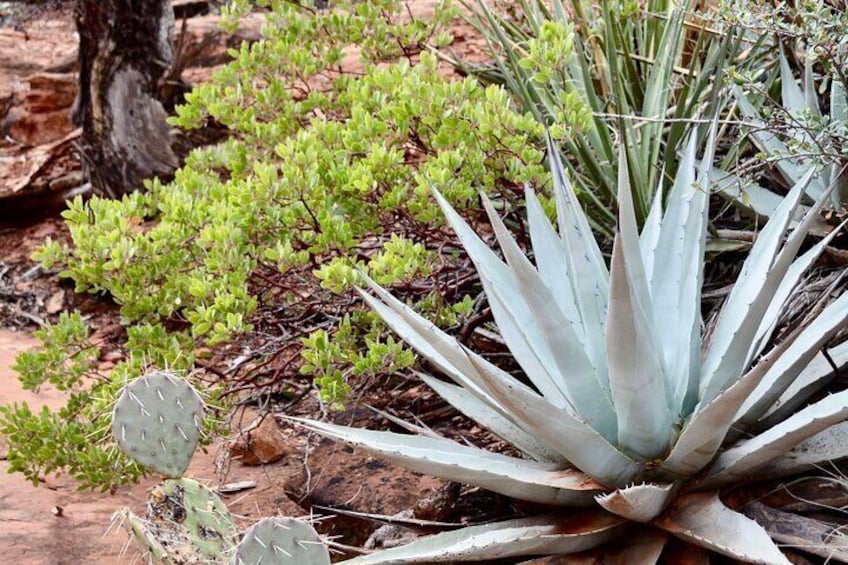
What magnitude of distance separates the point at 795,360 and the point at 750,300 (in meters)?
0.21

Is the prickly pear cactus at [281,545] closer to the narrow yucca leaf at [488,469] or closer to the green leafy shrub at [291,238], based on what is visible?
the narrow yucca leaf at [488,469]

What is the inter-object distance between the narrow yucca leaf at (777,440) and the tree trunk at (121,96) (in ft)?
16.5

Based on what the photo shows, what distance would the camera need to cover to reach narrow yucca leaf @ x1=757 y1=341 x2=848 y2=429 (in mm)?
2359

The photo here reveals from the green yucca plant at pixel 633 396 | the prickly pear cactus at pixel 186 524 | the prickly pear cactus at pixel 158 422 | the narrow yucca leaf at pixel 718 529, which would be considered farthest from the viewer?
the prickly pear cactus at pixel 158 422

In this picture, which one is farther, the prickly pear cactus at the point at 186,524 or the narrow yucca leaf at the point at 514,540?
the prickly pear cactus at the point at 186,524

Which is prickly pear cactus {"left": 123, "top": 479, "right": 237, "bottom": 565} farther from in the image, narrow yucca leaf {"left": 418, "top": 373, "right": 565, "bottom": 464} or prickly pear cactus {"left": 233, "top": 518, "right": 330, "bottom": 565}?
narrow yucca leaf {"left": 418, "top": 373, "right": 565, "bottom": 464}

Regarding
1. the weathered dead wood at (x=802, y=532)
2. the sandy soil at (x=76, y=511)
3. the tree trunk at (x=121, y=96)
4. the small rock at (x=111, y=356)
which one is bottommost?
the small rock at (x=111, y=356)

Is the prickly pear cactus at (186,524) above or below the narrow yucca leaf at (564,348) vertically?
below

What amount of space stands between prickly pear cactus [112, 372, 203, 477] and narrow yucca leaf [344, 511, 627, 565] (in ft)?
1.82

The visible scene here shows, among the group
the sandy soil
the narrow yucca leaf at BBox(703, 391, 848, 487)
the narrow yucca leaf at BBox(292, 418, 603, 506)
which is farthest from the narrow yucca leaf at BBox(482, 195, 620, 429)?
the sandy soil

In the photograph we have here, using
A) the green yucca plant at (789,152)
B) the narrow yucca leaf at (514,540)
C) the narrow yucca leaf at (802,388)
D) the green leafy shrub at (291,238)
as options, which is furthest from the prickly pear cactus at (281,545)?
the green yucca plant at (789,152)

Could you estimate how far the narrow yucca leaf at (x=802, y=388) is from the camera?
2359 mm

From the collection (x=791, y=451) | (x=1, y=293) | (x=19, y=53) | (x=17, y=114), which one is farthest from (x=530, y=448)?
(x=19, y=53)

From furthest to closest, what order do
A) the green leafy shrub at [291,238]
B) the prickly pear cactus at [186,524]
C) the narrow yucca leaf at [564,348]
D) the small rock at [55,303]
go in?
the small rock at [55,303] → the green leafy shrub at [291,238] → the prickly pear cactus at [186,524] → the narrow yucca leaf at [564,348]
